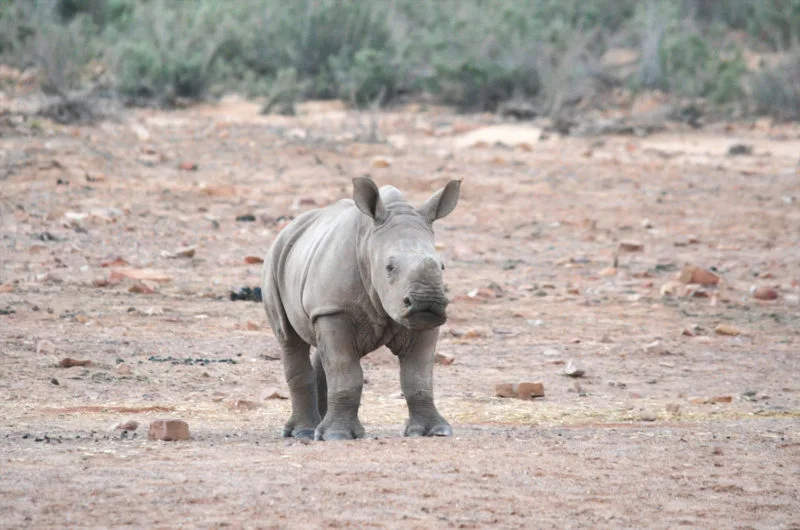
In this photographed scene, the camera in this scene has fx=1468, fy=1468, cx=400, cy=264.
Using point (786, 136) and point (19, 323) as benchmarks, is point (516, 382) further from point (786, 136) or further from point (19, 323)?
point (786, 136)

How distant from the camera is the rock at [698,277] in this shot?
1378 cm

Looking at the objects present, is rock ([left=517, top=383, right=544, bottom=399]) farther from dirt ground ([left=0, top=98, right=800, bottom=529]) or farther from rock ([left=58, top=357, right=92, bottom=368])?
rock ([left=58, top=357, right=92, bottom=368])

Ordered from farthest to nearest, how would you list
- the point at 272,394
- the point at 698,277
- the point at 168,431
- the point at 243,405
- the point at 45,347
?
the point at 698,277
the point at 45,347
the point at 272,394
the point at 243,405
the point at 168,431

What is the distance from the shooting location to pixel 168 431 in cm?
675

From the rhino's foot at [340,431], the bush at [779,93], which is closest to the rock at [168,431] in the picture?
the rhino's foot at [340,431]

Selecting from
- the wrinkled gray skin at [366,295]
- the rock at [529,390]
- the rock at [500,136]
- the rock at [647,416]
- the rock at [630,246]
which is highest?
the wrinkled gray skin at [366,295]

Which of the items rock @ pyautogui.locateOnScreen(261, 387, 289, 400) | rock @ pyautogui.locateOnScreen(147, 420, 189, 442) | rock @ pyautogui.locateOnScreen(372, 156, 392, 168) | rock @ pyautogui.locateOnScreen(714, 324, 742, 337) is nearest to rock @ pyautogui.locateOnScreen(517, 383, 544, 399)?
rock @ pyautogui.locateOnScreen(261, 387, 289, 400)

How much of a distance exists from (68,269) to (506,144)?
1052 cm

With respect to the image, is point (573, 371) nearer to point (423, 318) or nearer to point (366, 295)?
point (366, 295)

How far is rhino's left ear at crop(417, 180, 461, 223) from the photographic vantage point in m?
6.99

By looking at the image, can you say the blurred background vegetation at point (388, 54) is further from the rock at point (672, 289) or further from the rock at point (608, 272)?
the rock at point (672, 289)

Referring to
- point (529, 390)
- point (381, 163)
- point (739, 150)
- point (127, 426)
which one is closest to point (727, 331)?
point (529, 390)

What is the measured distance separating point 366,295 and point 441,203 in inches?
23.1

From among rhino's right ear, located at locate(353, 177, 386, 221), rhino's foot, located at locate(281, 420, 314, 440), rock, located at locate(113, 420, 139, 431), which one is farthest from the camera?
rhino's foot, located at locate(281, 420, 314, 440)
